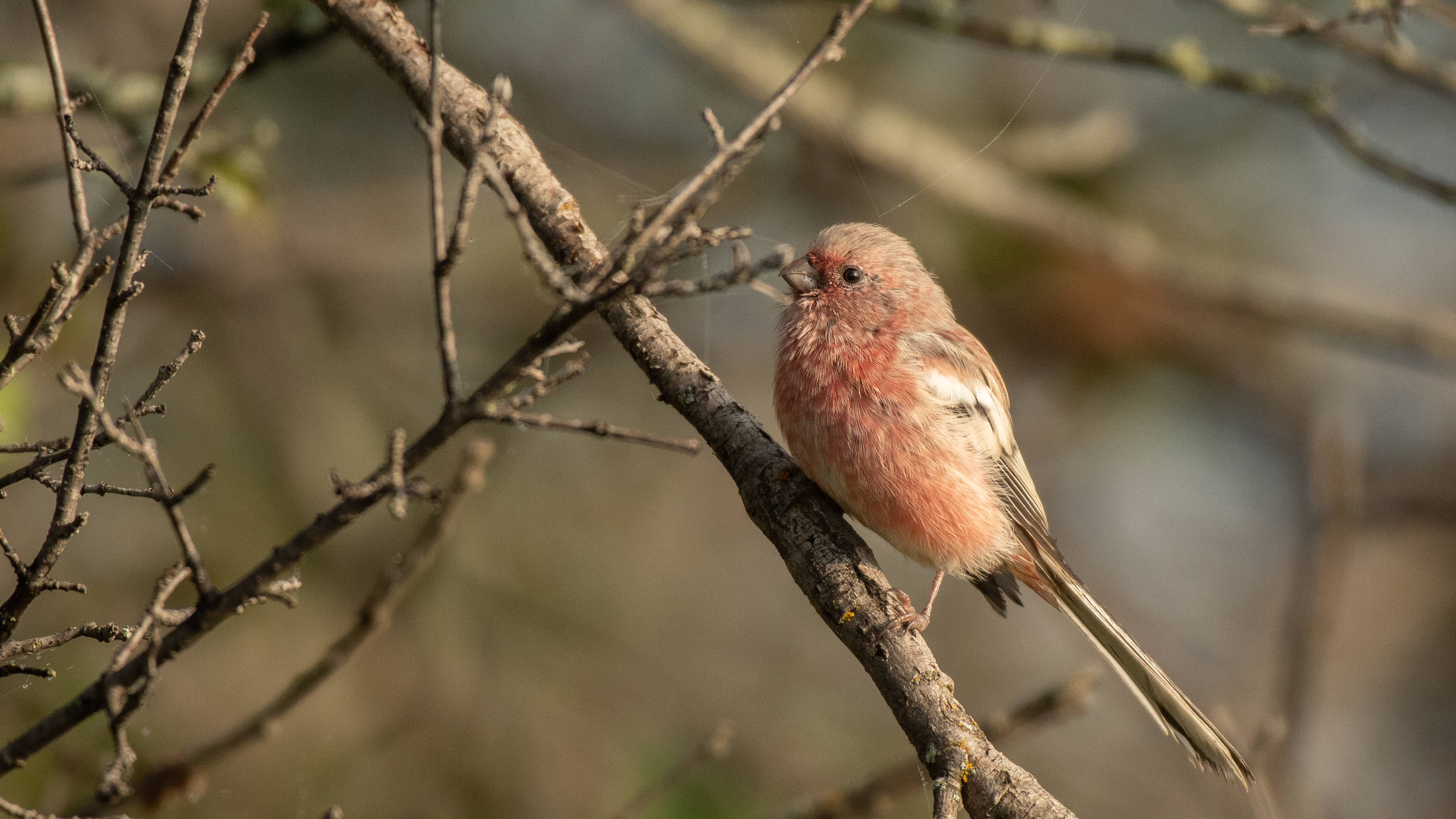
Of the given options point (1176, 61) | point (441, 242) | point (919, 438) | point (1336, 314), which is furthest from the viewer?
point (1336, 314)

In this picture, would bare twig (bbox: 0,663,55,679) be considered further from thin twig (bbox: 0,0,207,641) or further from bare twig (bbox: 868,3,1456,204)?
bare twig (bbox: 868,3,1456,204)

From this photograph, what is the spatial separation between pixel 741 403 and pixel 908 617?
5.79 metres

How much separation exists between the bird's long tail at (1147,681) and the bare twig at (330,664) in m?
2.68

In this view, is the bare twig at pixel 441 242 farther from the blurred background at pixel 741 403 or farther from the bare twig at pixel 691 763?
the bare twig at pixel 691 763

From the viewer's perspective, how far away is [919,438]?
4.51 m

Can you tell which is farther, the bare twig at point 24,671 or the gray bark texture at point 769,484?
the gray bark texture at point 769,484

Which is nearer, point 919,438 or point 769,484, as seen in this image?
point 769,484

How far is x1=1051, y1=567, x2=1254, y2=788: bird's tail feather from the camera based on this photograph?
3.90 meters

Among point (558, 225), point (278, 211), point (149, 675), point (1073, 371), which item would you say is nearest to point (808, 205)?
point (1073, 371)

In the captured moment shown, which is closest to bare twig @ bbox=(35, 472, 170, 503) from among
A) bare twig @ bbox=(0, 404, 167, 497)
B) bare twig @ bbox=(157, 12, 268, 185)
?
bare twig @ bbox=(0, 404, 167, 497)

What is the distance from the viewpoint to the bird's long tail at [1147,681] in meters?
3.91

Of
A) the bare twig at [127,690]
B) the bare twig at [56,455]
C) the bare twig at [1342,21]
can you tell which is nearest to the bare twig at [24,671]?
the bare twig at [127,690]

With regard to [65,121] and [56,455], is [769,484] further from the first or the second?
[65,121]

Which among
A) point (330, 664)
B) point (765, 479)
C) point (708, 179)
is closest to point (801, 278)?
point (765, 479)
